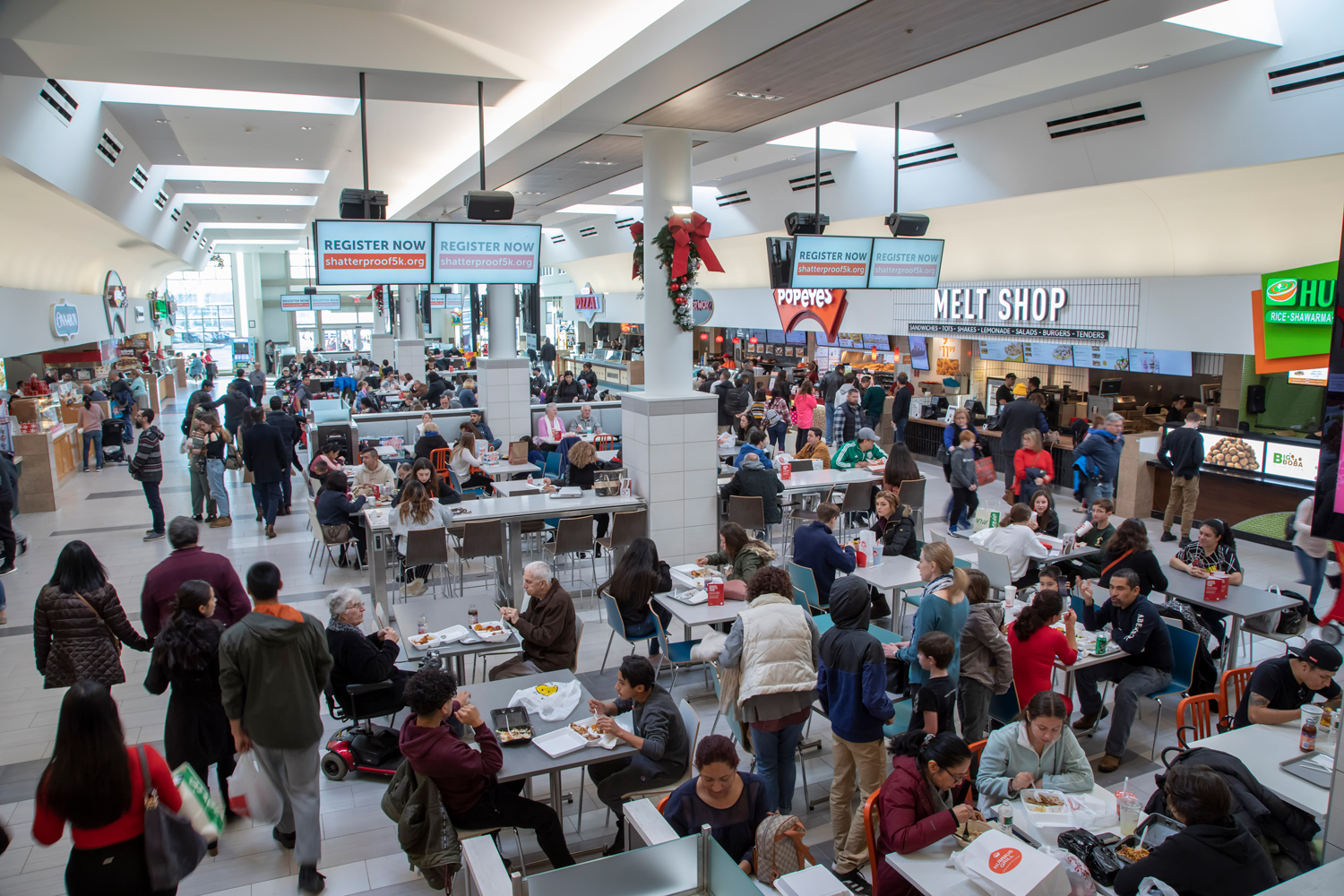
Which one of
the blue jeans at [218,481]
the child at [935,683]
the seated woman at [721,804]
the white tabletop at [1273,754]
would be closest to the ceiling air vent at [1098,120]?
the white tabletop at [1273,754]

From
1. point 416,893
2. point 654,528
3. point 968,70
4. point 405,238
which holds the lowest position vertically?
point 416,893

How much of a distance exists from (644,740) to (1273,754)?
110 inches

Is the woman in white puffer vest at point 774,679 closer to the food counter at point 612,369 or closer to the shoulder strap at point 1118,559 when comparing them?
the shoulder strap at point 1118,559

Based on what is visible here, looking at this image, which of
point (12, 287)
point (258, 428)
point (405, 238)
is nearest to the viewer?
point (405, 238)

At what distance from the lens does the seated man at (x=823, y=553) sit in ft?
19.2

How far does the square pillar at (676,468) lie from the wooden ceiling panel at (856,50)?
97.8 inches

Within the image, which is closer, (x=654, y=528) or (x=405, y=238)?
(x=405, y=238)

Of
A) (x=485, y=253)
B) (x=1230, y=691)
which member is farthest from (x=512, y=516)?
(x=1230, y=691)

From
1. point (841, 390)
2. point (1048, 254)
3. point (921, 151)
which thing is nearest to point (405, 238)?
point (921, 151)

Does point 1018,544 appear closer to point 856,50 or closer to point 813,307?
point 856,50

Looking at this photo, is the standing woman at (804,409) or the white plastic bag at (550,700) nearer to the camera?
the white plastic bag at (550,700)

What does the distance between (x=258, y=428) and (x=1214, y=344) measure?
11126 mm

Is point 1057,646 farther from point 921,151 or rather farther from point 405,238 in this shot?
point 921,151

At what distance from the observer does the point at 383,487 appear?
8555mm
